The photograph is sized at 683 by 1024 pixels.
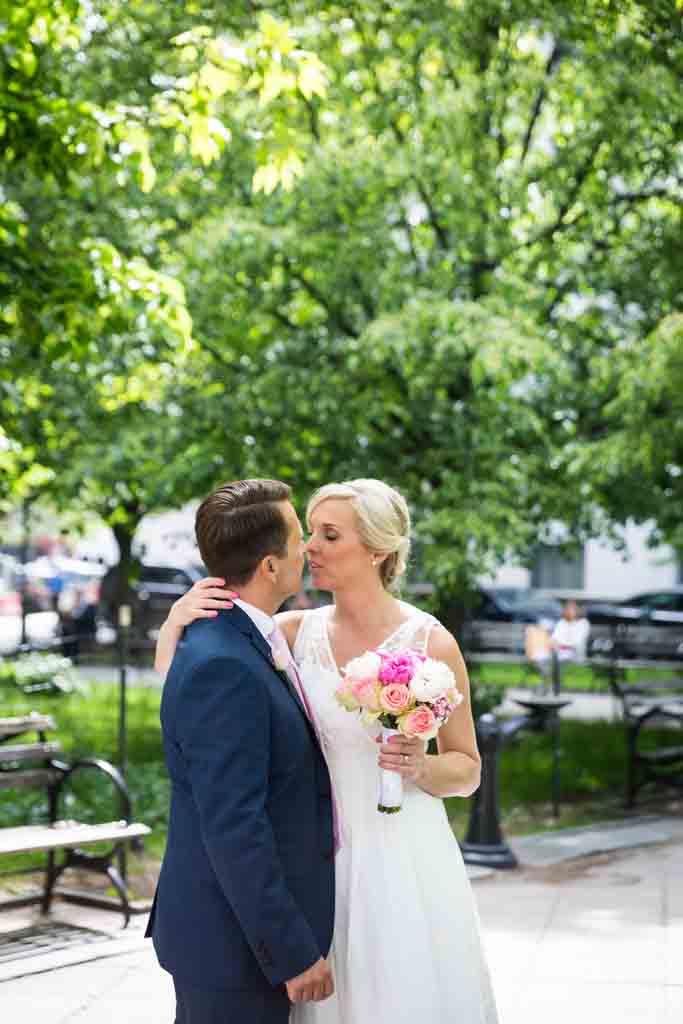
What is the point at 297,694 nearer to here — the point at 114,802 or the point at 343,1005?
the point at 343,1005

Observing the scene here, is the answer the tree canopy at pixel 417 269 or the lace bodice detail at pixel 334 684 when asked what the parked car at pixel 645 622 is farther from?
the lace bodice detail at pixel 334 684

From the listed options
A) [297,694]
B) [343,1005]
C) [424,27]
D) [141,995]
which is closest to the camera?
[297,694]

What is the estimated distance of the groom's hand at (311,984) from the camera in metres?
3.18

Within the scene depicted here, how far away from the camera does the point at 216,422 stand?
42.3 ft

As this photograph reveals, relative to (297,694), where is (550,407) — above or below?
above

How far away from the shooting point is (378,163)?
11680 millimetres

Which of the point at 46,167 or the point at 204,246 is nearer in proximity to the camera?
the point at 46,167

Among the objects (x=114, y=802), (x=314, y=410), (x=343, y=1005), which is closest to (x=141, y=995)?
(x=343, y=1005)

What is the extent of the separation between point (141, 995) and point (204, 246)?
7238mm

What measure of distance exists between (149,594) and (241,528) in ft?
91.4

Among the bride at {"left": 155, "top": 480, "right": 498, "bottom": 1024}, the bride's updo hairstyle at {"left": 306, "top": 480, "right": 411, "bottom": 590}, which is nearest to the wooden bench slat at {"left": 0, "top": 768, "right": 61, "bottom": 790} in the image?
the bride at {"left": 155, "top": 480, "right": 498, "bottom": 1024}

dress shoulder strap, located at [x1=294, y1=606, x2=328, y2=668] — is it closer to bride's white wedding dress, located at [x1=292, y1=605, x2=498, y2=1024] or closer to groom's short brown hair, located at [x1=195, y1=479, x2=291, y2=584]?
bride's white wedding dress, located at [x1=292, y1=605, x2=498, y2=1024]

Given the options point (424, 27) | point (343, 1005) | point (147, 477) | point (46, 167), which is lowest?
point (343, 1005)

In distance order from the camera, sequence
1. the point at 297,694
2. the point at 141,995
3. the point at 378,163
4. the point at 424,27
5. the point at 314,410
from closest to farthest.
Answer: the point at 297,694 < the point at 141,995 < the point at 424,27 < the point at 378,163 < the point at 314,410
